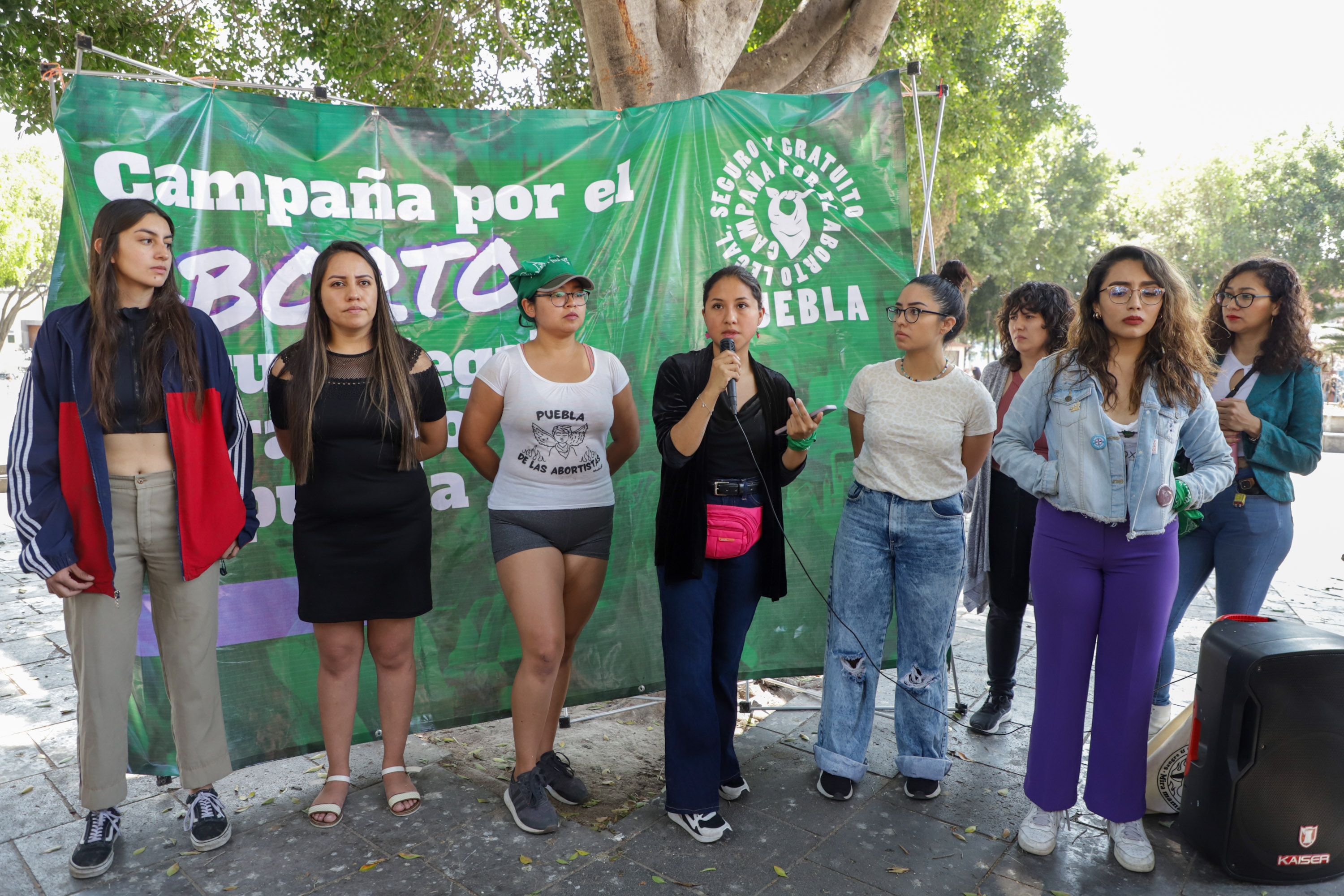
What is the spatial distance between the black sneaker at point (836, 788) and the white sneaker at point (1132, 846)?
2.84ft

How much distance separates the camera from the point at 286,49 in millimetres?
7879

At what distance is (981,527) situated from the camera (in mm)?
3822

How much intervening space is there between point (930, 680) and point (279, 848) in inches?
90.9

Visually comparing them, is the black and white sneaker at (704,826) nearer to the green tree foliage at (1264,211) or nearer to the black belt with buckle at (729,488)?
the black belt with buckle at (729,488)

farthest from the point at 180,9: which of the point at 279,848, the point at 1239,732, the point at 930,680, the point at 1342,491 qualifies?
the point at 1342,491

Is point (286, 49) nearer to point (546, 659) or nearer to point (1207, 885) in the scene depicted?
point (546, 659)

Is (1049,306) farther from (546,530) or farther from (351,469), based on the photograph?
(351,469)

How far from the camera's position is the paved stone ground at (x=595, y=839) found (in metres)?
2.67

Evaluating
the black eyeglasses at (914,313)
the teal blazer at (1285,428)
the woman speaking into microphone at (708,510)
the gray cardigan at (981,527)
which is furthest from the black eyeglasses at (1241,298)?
the woman speaking into microphone at (708,510)

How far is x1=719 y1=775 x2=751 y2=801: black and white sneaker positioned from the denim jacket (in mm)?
1487

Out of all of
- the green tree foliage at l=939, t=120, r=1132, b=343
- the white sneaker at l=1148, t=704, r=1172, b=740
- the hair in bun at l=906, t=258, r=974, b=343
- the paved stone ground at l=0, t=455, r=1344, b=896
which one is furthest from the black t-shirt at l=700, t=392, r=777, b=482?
the green tree foliage at l=939, t=120, r=1132, b=343

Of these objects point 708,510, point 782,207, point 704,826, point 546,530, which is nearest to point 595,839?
point 704,826

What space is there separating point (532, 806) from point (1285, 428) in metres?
3.02

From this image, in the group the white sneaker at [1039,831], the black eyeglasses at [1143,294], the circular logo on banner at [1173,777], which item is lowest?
the white sneaker at [1039,831]
